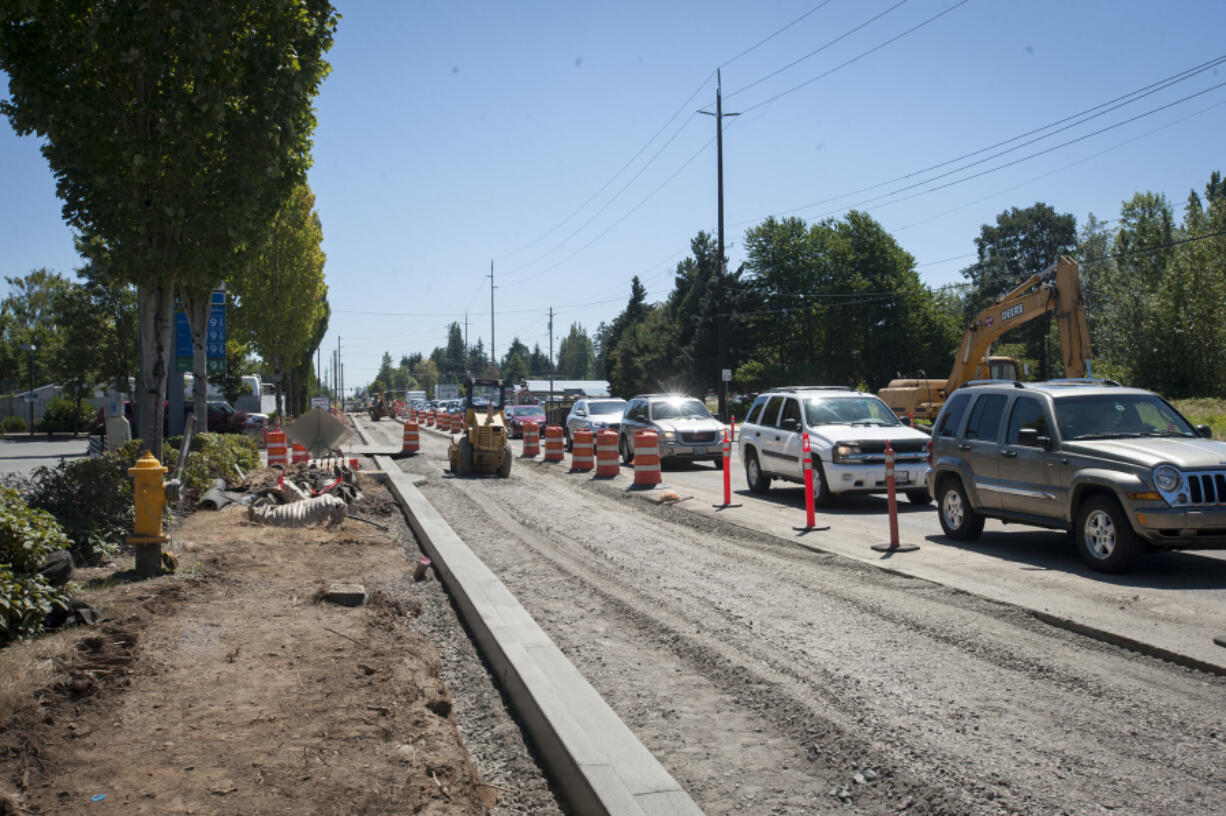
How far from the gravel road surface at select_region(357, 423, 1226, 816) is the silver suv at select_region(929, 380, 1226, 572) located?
2041mm

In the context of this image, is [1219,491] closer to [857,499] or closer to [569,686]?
[569,686]

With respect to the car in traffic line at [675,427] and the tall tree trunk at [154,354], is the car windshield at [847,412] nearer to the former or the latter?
the car in traffic line at [675,427]

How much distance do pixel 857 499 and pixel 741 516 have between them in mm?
3612

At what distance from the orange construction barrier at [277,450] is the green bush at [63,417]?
101ft

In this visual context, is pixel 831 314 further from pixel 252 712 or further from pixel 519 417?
pixel 252 712

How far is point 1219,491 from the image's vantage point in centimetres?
812

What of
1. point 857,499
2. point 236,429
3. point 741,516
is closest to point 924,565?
point 741,516

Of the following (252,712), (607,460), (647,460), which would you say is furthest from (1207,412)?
(252,712)

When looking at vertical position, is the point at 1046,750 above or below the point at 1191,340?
below

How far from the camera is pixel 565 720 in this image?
4719 millimetres

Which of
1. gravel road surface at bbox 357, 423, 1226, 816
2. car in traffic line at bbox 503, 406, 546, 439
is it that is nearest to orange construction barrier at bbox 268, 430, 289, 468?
gravel road surface at bbox 357, 423, 1226, 816

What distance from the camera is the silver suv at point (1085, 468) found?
8133 mm

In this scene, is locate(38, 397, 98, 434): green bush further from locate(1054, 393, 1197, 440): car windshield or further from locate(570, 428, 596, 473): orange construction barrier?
locate(1054, 393, 1197, 440): car windshield

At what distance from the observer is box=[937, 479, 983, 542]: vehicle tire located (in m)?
10.7
